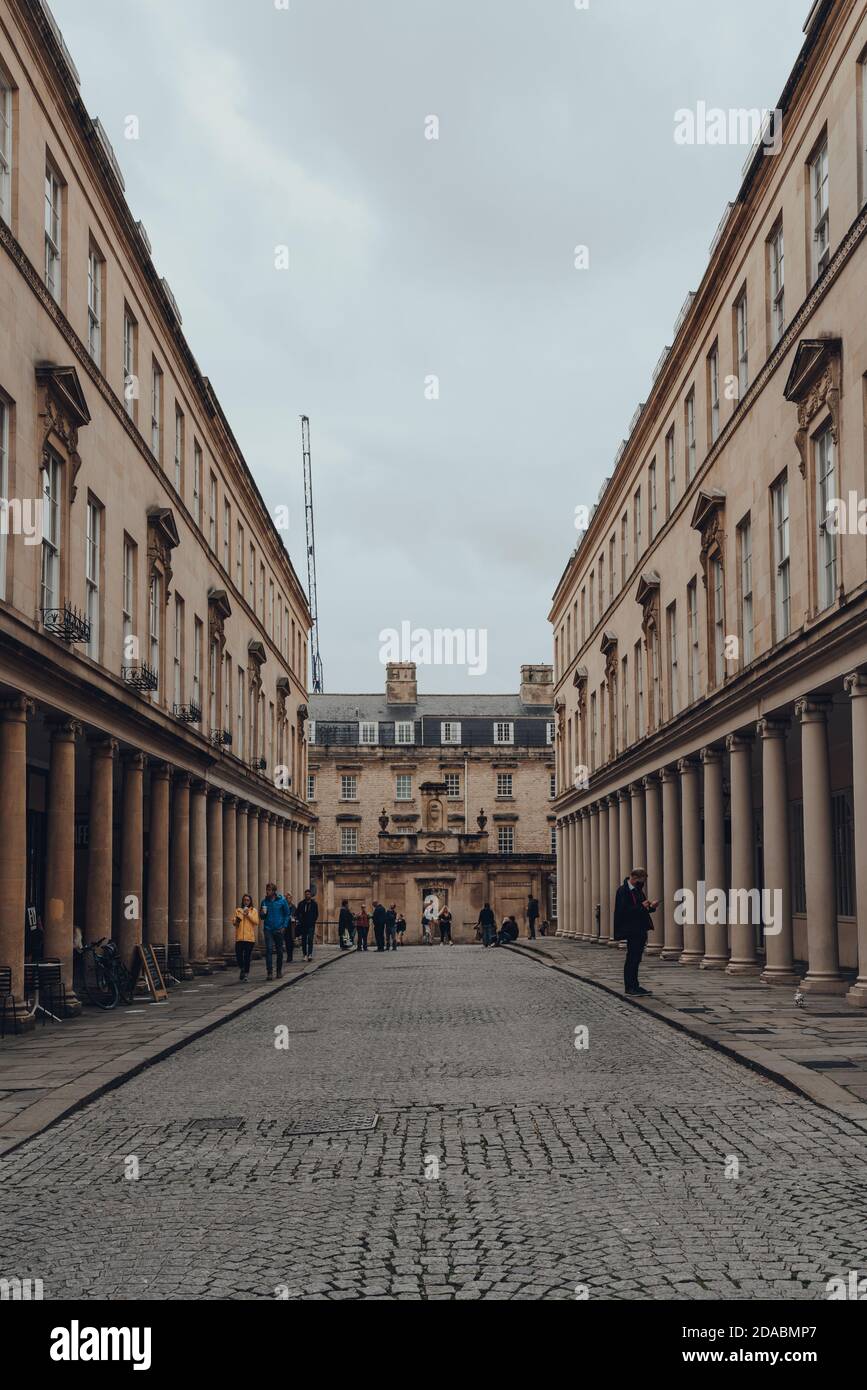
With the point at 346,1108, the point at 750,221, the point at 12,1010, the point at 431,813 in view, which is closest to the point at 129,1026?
the point at 12,1010

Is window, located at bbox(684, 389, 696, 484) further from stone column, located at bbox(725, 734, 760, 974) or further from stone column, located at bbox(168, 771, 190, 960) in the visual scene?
stone column, located at bbox(168, 771, 190, 960)

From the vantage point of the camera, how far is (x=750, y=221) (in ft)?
89.8

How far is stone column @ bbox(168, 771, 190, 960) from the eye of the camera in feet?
105

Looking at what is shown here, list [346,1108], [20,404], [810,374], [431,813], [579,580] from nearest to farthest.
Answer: [346,1108] → [20,404] → [810,374] → [579,580] → [431,813]

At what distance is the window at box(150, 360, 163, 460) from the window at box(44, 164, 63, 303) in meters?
8.04

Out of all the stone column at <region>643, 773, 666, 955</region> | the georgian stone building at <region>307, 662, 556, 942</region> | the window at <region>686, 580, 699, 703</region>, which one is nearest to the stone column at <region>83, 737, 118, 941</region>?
the window at <region>686, 580, 699, 703</region>

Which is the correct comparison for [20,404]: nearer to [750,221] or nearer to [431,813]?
[750,221]

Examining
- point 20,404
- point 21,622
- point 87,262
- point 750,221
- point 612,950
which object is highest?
point 750,221

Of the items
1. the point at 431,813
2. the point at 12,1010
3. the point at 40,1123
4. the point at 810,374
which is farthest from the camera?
the point at 431,813

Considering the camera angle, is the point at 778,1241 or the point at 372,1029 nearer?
the point at 778,1241

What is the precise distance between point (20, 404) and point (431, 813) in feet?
245

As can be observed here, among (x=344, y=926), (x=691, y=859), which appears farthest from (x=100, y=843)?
(x=344, y=926)

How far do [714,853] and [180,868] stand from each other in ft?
37.6

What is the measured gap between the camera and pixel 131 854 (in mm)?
26953
